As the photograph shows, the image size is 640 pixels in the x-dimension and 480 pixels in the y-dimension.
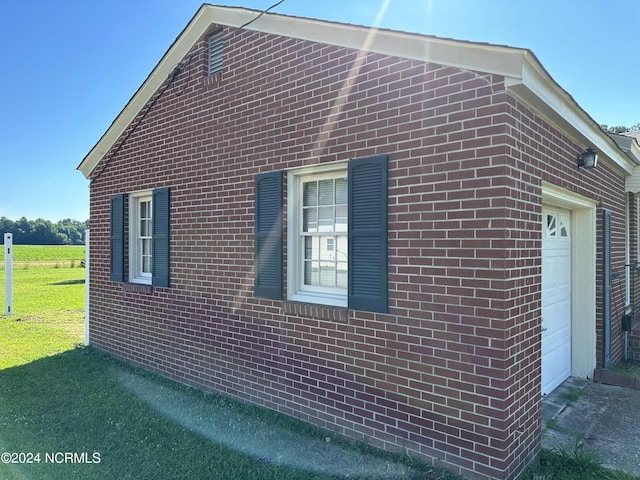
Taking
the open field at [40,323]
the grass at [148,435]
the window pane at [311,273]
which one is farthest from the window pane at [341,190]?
the open field at [40,323]

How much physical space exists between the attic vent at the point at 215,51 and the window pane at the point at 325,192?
2610mm

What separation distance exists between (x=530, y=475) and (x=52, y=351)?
841cm

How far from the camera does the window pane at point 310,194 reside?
4.93 meters

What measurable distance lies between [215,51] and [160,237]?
3004 millimetres

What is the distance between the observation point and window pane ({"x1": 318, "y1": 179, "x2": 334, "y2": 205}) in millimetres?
4766

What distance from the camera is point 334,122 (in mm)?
4512

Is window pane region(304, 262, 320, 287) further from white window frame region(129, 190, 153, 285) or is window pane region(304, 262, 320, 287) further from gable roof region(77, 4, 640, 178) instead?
white window frame region(129, 190, 153, 285)

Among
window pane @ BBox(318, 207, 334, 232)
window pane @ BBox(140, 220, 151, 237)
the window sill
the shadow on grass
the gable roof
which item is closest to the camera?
the gable roof

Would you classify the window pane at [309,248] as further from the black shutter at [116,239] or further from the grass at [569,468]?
the black shutter at [116,239]

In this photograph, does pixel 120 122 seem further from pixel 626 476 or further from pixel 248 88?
pixel 626 476

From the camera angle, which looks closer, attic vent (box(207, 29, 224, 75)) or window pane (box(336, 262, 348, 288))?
window pane (box(336, 262, 348, 288))

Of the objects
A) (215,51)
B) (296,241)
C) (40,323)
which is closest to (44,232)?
(40,323)

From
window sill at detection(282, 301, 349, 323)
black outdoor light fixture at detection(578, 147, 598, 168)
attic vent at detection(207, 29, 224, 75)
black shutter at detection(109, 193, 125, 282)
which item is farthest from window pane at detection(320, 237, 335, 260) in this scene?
black shutter at detection(109, 193, 125, 282)

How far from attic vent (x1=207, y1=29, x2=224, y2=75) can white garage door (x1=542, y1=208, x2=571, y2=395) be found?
16.2ft
